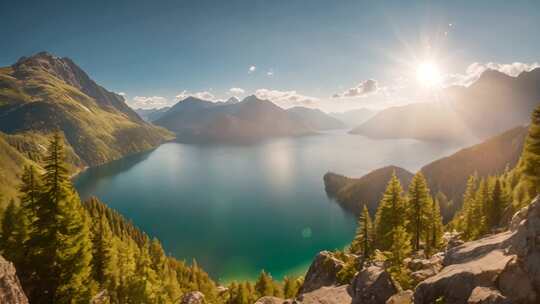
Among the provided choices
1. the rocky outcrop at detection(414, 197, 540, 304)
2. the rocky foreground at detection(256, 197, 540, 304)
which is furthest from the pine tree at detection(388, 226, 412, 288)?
the rocky outcrop at detection(414, 197, 540, 304)

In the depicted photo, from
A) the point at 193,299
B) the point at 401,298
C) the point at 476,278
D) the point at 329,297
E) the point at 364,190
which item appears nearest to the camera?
the point at 476,278

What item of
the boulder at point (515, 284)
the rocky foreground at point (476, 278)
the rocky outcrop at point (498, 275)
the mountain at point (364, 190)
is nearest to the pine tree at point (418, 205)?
the rocky foreground at point (476, 278)

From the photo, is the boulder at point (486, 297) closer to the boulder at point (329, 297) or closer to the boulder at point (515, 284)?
the boulder at point (515, 284)

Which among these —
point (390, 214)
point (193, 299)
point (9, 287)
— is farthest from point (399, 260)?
point (9, 287)

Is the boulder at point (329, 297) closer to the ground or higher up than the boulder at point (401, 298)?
closer to the ground

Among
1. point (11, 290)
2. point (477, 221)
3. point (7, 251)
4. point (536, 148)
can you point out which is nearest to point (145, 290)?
point (7, 251)

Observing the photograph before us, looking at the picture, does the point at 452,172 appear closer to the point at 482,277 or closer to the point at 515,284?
the point at 482,277

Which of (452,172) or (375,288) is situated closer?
(375,288)
